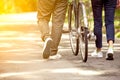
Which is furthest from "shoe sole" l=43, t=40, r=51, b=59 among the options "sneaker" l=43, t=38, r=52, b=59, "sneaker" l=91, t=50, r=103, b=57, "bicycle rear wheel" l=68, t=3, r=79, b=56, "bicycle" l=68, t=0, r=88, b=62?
"sneaker" l=91, t=50, r=103, b=57

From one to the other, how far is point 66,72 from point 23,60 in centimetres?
176

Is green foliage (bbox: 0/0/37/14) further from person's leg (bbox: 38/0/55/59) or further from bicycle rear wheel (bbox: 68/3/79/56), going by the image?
person's leg (bbox: 38/0/55/59)

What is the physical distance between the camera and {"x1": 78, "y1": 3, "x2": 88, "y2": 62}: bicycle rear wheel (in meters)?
9.70

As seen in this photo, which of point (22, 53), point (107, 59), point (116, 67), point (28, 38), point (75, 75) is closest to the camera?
point (75, 75)

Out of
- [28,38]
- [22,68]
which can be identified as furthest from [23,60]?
[28,38]

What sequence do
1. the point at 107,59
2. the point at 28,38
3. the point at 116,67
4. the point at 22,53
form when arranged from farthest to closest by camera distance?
the point at 28,38 → the point at 22,53 → the point at 107,59 → the point at 116,67

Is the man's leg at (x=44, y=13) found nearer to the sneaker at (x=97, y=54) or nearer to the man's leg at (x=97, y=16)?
the man's leg at (x=97, y=16)

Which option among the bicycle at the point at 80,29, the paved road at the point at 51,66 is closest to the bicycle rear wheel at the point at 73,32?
the bicycle at the point at 80,29

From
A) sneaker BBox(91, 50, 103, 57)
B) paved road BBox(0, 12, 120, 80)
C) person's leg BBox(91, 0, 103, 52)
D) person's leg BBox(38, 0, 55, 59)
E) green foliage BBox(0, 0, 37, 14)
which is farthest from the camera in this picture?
green foliage BBox(0, 0, 37, 14)

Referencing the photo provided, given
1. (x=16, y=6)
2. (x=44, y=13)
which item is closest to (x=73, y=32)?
(x=44, y=13)

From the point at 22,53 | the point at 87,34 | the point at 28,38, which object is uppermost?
the point at 87,34

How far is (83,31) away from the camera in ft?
32.5

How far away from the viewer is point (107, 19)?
1034 centimetres

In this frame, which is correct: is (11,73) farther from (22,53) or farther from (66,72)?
(22,53)
